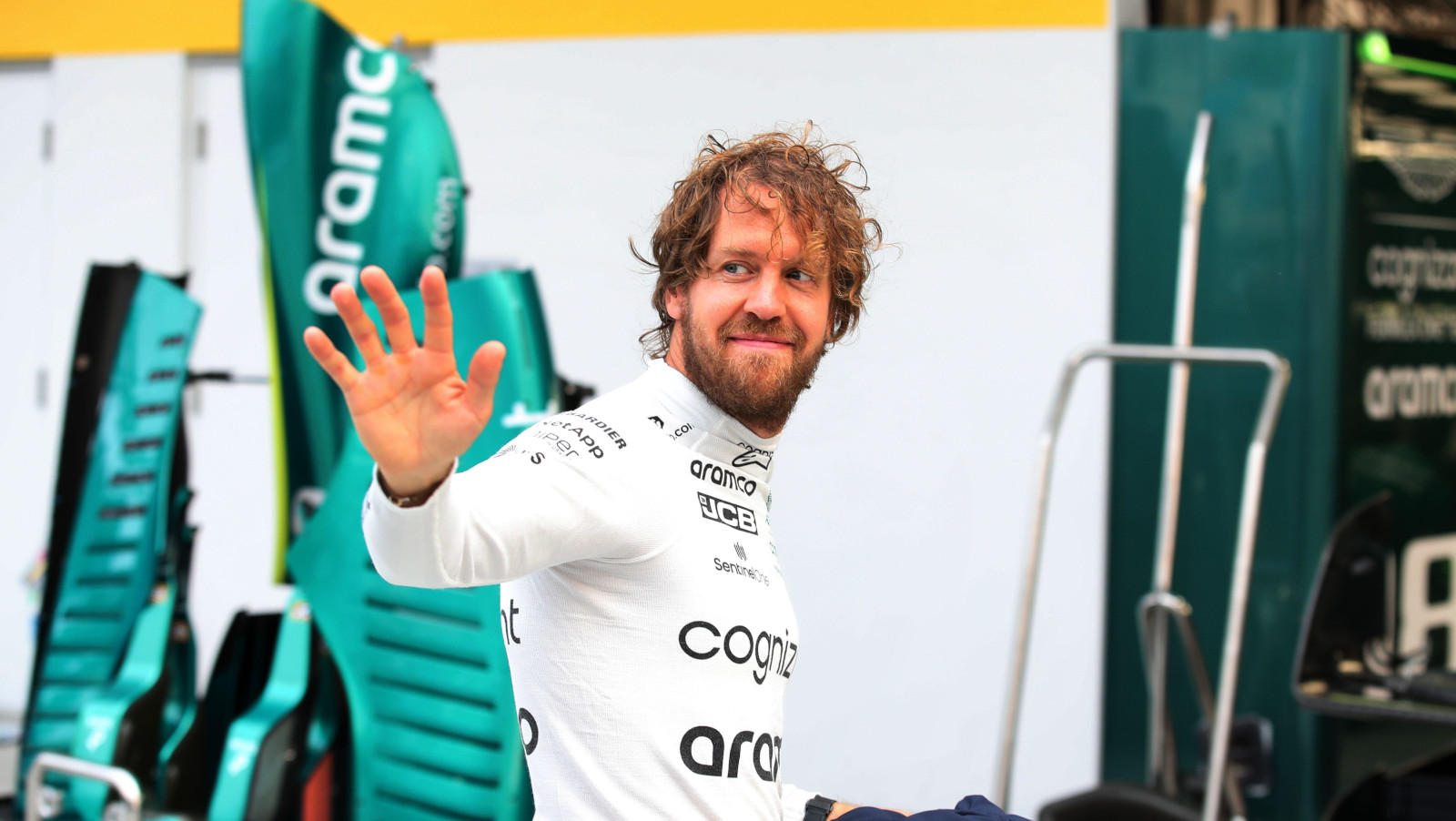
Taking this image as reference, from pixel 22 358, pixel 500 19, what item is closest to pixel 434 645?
pixel 500 19

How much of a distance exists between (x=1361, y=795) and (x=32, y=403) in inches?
145

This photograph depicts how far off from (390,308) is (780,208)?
44 centimetres

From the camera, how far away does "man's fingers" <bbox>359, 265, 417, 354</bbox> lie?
0.80 m

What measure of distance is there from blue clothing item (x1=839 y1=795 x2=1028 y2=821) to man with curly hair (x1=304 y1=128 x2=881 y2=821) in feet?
0.20

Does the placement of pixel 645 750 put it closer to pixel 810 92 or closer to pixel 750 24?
pixel 810 92

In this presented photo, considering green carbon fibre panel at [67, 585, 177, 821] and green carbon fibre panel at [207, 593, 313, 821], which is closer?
green carbon fibre panel at [207, 593, 313, 821]

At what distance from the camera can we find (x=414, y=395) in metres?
0.86

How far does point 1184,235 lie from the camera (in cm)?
249

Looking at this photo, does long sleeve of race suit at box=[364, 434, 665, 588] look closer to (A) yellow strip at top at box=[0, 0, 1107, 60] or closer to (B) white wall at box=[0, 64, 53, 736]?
(A) yellow strip at top at box=[0, 0, 1107, 60]

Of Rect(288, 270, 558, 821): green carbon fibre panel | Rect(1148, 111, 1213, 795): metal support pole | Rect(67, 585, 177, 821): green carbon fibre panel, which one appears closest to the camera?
Rect(288, 270, 558, 821): green carbon fibre panel

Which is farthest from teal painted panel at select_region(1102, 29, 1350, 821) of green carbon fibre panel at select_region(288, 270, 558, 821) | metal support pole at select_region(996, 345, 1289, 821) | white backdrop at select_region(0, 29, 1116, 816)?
green carbon fibre panel at select_region(288, 270, 558, 821)

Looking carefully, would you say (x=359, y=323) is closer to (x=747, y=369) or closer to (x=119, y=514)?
(x=747, y=369)

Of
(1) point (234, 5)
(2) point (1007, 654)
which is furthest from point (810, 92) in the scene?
(1) point (234, 5)

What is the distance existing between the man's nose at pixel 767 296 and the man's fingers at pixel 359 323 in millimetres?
368
